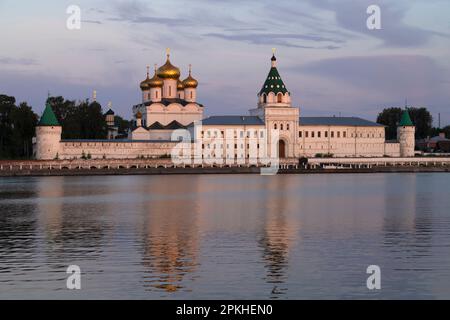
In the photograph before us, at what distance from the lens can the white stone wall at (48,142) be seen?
2111 inches

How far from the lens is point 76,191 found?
32.9m

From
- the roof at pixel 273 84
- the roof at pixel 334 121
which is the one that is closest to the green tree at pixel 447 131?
the roof at pixel 334 121

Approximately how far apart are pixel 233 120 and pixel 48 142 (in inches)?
567

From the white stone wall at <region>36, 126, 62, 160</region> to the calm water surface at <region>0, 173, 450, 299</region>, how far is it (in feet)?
90.1

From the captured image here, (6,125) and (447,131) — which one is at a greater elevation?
(447,131)

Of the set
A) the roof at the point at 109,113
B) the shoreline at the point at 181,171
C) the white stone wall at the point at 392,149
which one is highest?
the roof at the point at 109,113

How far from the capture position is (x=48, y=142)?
53688 millimetres

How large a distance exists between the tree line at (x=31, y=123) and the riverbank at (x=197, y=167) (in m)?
4.77

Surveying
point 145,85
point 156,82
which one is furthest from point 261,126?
point 145,85

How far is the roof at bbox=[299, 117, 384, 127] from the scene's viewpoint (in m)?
62.8

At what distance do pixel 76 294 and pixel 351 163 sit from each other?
50.5 meters

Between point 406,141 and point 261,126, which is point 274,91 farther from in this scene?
point 406,141

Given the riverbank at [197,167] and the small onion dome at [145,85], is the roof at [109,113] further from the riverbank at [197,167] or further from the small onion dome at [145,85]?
the riverbank at [197,167]
